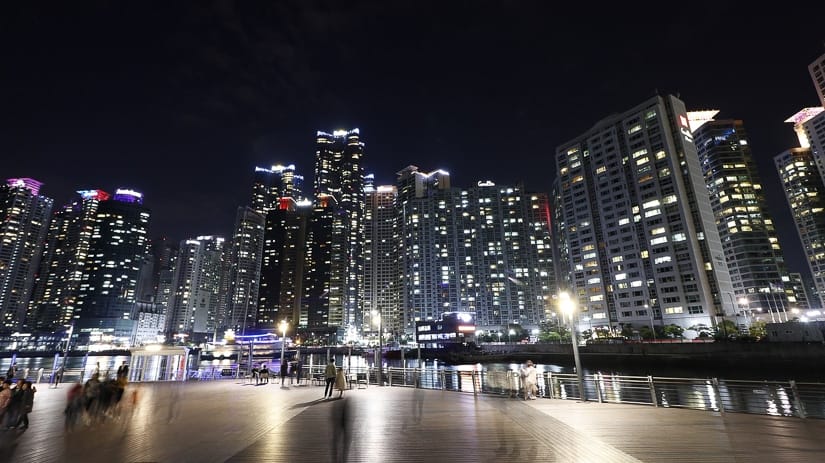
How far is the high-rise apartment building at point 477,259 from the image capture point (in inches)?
6806

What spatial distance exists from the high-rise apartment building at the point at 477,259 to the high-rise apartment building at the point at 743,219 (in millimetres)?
72709

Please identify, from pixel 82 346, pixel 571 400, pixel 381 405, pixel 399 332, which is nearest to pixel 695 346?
pixel 571 400

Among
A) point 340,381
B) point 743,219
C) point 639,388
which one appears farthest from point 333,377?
point 743,219

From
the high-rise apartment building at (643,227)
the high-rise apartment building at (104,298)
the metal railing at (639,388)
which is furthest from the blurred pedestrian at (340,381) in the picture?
the high-rise apartment building at (104,298)

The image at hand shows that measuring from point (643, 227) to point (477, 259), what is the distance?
79.4 m

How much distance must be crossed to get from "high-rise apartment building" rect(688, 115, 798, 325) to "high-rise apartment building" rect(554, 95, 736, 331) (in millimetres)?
58905

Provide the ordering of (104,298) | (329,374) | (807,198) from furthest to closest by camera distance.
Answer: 1. (104,298)
2. (807,198)
3. (329,374)

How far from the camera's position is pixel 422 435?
1087 centimetres

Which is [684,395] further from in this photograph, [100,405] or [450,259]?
[450,259]

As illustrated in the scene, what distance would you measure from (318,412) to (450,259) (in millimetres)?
165900

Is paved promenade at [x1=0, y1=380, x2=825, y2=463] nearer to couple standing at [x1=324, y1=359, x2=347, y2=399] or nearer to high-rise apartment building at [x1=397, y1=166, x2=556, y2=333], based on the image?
couple standing at [x1=324, y1=359, x2=347, y2=399]

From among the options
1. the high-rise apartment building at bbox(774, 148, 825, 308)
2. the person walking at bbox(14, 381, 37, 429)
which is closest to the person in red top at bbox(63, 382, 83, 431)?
the person walking at bbox(14, 381, 37, 429)

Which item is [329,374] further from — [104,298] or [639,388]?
[104,298]

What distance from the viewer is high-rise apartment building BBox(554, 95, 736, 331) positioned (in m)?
100
